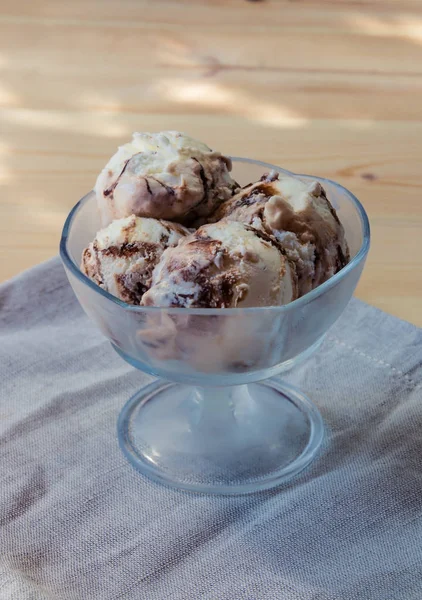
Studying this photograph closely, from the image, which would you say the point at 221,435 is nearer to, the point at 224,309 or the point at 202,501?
the point at 202,501

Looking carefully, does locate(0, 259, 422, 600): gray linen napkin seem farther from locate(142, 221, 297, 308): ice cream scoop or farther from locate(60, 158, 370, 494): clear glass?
locate(142, 221, 297, 308): ice cream scoop

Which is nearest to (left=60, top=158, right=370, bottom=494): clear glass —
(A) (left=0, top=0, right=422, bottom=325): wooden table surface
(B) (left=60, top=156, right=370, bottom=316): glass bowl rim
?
(B) (left=60, top=156, right=370, bottom=316): glass bowl rim

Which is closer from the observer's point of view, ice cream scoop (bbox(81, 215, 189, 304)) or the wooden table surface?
ice cream scoop (bbox(81, 215, 189, 304))

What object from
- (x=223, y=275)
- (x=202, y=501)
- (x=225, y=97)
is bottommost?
(x=202, y=501)

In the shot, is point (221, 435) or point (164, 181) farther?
point (221, 435)

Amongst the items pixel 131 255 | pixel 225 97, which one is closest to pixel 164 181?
pixel 131 255

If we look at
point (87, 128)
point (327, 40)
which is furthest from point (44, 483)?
point (327, 40)

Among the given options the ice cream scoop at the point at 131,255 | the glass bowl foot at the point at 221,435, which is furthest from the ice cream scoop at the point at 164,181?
the glass bowl foot at the point at 221,435
